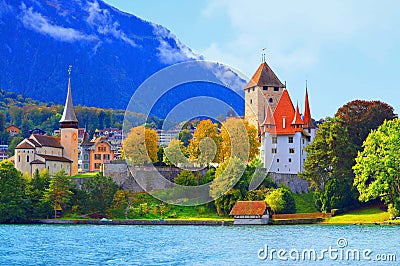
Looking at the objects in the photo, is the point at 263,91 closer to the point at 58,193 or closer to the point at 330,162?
the point at 330,162

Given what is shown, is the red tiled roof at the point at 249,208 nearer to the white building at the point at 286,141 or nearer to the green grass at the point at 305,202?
the green grass at the point at 305,202

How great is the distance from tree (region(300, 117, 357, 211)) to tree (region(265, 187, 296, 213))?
2801 millimetres

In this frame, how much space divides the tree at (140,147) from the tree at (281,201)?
1387 cm

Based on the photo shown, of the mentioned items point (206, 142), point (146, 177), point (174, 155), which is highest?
point (206, 142)

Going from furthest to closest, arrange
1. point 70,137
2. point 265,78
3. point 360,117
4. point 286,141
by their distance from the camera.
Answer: point 265,78 → point 70,137 → point 286,141 → point 360,117

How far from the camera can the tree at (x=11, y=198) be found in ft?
212

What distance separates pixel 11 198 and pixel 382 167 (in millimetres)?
30221

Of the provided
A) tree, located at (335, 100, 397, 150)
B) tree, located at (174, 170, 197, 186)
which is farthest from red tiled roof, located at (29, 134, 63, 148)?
tree, located at (335, 100, 397, 150)

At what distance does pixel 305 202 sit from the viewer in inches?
2734

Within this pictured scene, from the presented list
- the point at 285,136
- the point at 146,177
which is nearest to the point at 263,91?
the point at 285,136

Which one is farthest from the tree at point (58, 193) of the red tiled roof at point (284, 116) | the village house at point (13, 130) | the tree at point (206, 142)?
the village house at point (13, 130)


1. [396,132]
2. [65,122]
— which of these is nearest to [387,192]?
[396,132]

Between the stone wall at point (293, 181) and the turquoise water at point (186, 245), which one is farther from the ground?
the stone wall at point (293, 181)

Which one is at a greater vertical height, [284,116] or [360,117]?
[284,116]
